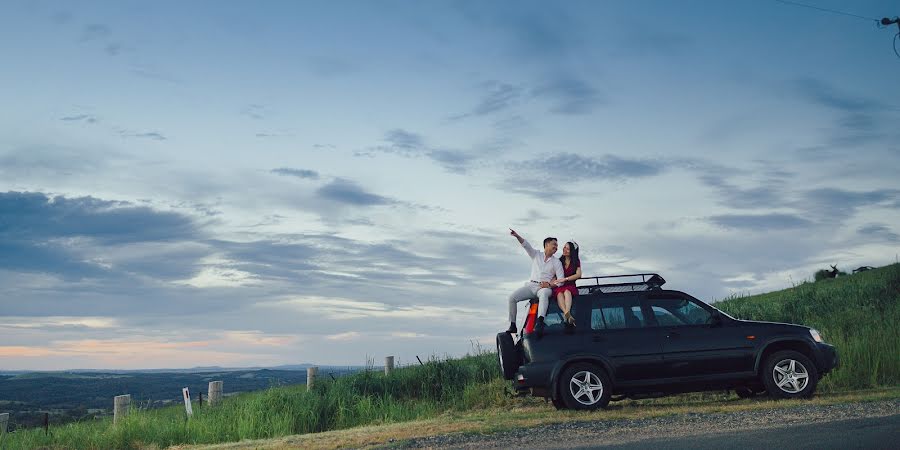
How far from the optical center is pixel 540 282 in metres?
13.6

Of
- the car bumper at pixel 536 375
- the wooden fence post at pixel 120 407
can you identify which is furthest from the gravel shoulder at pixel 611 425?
the wooden fence post at pixel 120 407

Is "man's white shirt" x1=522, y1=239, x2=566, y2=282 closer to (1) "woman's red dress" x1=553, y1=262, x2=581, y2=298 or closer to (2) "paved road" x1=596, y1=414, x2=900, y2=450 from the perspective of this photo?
(1) "woman's red dress" x1=553, y1=262, x2=581, y2=298

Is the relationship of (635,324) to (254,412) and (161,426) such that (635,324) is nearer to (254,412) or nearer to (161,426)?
(254,412)

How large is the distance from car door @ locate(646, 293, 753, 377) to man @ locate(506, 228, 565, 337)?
1706 millimetres

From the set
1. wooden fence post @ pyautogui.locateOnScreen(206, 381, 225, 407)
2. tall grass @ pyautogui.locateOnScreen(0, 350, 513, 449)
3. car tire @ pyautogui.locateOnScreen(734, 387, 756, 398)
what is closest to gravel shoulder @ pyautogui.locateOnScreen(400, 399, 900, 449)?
car tire @ pyautogui.locateOnScreen(734, 387, 756, 398)

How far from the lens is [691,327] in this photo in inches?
535

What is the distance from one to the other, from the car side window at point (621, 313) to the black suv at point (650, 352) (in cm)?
2

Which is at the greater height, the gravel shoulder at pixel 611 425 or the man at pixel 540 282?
the man at pixel 540 282

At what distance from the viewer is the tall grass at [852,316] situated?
1811 centimetres

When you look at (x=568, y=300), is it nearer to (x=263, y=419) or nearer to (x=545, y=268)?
(x=545, y=268)

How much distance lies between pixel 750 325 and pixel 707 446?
4.93 meters

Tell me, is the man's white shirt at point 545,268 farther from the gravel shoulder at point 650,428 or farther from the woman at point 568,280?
the gravel shoulder at point 650,428

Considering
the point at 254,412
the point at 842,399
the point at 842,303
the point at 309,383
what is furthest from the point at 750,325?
the point at 842,303

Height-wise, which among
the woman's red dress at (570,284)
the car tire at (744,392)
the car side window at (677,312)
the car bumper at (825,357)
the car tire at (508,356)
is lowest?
the car tire at (744,392)
